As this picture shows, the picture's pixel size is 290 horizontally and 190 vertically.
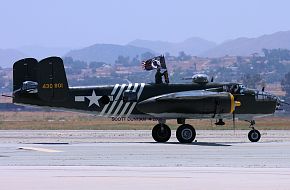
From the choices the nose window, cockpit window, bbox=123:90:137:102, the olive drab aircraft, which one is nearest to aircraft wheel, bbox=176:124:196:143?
the olive drab aircraft

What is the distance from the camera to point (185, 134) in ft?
117

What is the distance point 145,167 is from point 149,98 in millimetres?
13612

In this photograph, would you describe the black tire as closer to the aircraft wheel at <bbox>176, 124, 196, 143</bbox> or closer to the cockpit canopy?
the aircraft wheel at <bbox>176, 124, 196, 143</bbox>

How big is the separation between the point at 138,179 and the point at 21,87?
17.3 m

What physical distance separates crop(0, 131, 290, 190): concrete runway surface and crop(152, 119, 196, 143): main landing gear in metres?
3.08

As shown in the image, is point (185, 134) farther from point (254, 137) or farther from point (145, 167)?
point (145, 167)

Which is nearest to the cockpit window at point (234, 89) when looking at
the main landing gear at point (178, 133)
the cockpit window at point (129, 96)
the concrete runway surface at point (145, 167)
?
the main landing gear at point (178, 133)

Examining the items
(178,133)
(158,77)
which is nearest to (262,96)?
(178,133)

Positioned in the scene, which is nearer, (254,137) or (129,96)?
(129,96)

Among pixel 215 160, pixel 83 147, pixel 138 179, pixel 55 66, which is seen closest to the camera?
pixel 138 179

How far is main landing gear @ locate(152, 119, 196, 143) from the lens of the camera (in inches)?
1406

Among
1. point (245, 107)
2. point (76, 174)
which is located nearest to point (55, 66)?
point (245, 107)

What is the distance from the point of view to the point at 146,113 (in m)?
36.7

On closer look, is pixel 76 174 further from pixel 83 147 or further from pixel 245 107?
pixel 245 107
